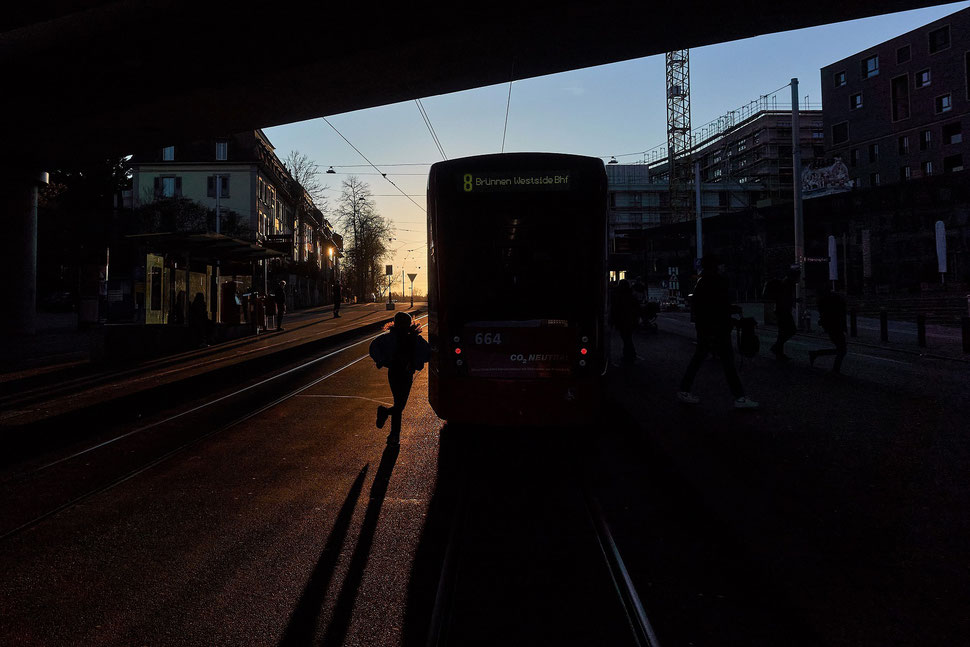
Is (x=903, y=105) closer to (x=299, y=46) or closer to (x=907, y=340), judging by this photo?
(x=907, y=340)

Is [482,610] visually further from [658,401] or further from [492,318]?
[658,401]

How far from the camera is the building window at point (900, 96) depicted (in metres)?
48.6

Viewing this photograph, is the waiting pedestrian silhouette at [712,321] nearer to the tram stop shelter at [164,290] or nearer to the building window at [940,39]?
the tram stop shelter at [164,290]

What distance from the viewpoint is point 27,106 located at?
14938 mm

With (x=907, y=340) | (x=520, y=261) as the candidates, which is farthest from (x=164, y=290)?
(x=907, y=340)

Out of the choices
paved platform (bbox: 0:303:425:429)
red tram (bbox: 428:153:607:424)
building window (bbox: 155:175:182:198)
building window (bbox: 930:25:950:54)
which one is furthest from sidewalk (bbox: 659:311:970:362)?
building window (bbox: 155:175:182:198)

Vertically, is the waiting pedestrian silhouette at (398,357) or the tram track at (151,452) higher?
the waiting pedestrian silhouette at (398,357)

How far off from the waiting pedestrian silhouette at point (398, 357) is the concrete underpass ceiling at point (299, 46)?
360 inches

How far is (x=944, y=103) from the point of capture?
45562 millimetres

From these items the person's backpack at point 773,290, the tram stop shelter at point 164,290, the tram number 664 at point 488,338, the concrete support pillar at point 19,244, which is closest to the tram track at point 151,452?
the tram number 664 at point 488,338

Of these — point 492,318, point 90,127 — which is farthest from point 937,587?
point 90,127

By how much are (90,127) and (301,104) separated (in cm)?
609

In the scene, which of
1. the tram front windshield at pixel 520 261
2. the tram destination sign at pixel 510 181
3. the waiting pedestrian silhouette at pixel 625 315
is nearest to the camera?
the tram front windshield at pixel 520 261

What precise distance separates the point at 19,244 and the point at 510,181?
2177 centimetres
